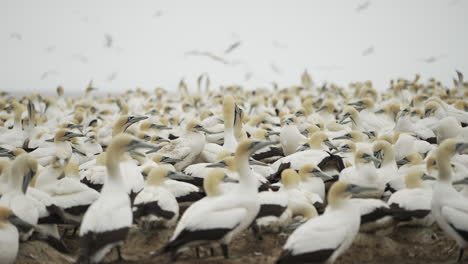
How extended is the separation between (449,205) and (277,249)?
1.79m

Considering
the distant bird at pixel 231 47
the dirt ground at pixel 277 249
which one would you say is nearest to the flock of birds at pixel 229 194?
the dirt ground at pixel 277 249

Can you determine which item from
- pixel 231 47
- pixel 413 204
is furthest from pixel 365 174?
pixel 231 47

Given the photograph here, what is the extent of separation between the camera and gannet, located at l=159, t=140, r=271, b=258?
4965 millimetres

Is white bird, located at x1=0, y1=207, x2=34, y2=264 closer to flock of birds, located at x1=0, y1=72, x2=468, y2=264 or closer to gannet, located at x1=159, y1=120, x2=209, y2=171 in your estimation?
flock of birds, located at x1=0, y1=72, x2=468, y2=264

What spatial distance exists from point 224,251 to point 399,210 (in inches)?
74.8

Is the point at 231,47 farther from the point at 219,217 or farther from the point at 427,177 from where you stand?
the point at 219,217

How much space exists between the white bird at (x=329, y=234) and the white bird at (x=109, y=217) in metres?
1.45

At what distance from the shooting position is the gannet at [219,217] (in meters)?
4.96

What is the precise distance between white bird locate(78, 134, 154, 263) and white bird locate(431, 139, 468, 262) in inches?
114

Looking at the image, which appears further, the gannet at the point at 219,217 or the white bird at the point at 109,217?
the gannet at the point at 219,217

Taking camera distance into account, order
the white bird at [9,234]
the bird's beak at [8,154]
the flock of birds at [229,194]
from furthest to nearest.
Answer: the bird's beak at [8,154] → the white bird at [9,234] → the flock of birds at [229,194]

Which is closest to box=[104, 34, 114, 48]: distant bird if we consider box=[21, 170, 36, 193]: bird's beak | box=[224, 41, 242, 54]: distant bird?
box=[224, 41, 242, 54]: distant bird

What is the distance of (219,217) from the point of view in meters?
5.08

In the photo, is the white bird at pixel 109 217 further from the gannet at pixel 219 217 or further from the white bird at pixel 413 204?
the white bird at pixel 413 204
